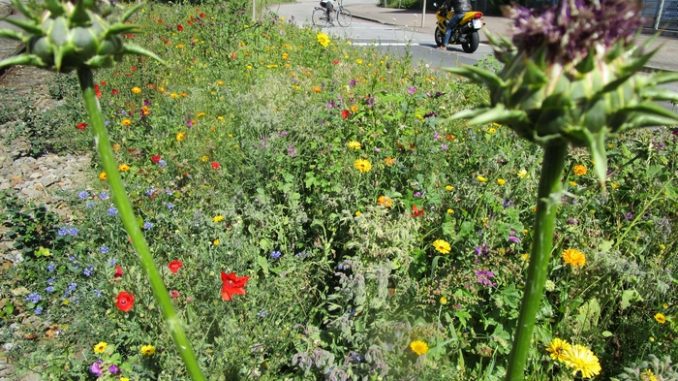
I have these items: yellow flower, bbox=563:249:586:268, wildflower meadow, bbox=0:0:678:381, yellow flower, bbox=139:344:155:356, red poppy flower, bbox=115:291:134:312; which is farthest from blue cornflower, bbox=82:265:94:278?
yellow flower, bbox=563:249:586:268

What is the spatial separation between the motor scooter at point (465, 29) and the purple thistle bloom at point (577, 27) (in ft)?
39.8

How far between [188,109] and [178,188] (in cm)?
138

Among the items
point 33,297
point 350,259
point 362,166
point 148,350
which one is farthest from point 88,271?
point 362,166

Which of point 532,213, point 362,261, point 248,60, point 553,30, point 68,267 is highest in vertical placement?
point 553,30

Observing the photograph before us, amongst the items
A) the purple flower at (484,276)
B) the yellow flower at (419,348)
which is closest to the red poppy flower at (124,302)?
the yellow flower at (419,348)

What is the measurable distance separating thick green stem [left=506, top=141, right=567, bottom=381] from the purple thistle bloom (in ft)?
0.53

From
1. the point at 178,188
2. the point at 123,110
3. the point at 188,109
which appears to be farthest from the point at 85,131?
the point at 178,188

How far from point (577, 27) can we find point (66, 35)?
996 mm

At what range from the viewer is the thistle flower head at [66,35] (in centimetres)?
107

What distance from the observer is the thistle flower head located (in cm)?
107

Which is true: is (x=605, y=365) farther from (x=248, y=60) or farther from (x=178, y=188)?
(x=248, y=60)

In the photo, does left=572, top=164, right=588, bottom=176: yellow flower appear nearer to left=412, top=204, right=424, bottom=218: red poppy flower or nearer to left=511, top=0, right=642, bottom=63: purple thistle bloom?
left=412, top=204, right=424, bottom=218: red poppy flower

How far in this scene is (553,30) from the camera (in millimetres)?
862

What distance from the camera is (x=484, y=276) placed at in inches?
96.0
